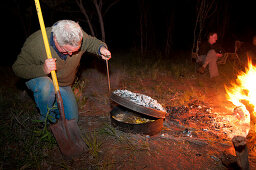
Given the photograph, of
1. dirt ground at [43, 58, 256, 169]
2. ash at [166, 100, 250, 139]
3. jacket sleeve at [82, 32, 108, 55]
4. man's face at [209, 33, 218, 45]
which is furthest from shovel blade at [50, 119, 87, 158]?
man's face at [209, 33, 218, 45]

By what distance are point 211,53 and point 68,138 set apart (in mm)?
5018

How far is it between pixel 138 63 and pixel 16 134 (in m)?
5.79

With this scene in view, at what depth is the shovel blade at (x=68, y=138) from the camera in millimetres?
2336

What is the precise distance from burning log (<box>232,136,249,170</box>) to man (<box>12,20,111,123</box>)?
2.11m

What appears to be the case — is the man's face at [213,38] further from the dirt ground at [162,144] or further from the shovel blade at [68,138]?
the shovel blade at [68,138]

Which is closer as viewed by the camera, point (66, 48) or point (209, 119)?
point (66, 48)

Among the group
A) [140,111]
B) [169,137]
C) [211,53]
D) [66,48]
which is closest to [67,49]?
[66,48]

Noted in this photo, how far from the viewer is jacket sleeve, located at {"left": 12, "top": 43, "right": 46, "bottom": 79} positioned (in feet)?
7.58

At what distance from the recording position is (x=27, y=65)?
239 cm

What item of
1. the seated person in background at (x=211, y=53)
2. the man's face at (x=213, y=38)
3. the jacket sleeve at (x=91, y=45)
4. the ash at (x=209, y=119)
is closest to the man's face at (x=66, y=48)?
the jacket sleeve at (x=91, y=45)

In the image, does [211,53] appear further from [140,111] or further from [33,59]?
[33,59]

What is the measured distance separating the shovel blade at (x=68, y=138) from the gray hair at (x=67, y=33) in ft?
3.63

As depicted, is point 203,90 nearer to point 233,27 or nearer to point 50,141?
point 50,141

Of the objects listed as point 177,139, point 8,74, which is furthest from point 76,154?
point 8,74
